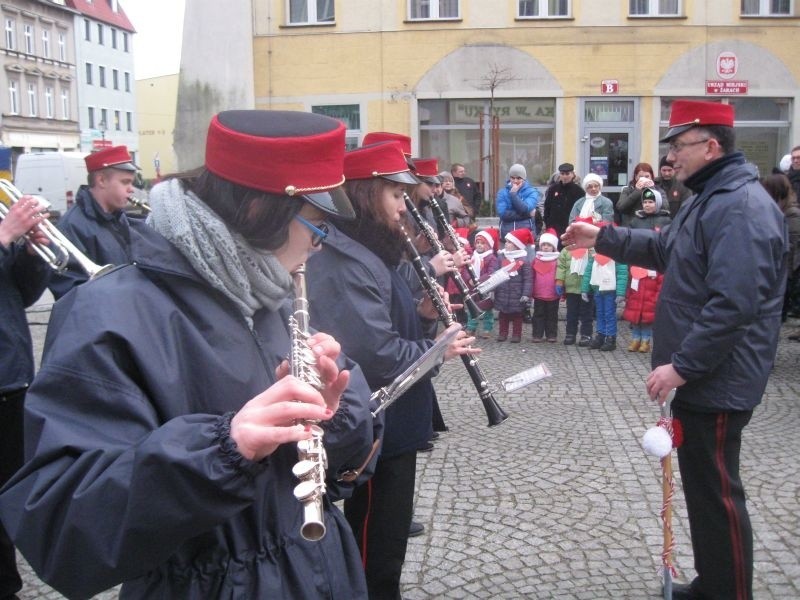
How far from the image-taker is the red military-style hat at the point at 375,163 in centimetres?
325

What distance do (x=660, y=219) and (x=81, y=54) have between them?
6155 cm

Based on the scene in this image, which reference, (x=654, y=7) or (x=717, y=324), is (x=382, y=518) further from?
(x=654, y=7)

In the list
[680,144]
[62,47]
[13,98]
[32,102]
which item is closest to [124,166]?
[680,144]

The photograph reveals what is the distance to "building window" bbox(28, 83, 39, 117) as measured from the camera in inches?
→ 2146

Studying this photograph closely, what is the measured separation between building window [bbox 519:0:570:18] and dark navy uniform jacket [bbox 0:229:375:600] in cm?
1884

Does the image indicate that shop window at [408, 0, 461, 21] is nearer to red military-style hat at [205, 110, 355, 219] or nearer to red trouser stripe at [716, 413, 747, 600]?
red trouser stripe at [716, 413, 747, 600]

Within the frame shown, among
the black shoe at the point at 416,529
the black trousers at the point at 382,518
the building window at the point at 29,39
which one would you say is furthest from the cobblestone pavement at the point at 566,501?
the building window at the point at 29,39

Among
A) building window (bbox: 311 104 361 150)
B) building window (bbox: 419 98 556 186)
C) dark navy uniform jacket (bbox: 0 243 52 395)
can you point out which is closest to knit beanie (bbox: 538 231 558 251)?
dark navy uniform jacket (bbox: 0 243 52 395)

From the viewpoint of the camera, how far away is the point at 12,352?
3.62m

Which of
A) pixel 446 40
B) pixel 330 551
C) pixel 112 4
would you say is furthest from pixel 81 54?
pixel 330 551

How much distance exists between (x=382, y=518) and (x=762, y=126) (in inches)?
730

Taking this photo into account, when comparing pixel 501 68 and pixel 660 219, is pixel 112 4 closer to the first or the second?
pixel 501 68

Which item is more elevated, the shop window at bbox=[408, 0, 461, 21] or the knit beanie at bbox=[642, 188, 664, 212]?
the shop window at bbox=[408, 0, 461, 21]

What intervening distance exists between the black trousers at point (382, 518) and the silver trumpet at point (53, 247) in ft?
5.15
